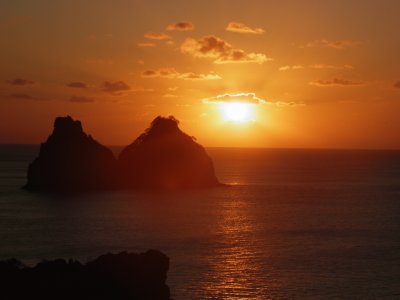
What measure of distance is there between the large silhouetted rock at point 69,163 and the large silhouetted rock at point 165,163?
10.3 m

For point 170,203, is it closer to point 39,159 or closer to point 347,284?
point 39,159

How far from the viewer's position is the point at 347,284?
53.6 m

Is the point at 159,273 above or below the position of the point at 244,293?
above

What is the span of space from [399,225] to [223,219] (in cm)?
2931

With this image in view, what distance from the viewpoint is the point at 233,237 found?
263 feet

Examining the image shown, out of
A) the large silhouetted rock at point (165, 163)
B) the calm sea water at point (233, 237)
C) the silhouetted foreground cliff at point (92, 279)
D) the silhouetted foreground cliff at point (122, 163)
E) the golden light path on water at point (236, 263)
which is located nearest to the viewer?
the silhouetted foreground cliff at point (92, 279)

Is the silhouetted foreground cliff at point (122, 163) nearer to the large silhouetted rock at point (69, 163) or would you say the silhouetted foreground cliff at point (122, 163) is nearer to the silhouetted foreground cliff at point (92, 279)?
the large silhouetted rock at point (69, 163)

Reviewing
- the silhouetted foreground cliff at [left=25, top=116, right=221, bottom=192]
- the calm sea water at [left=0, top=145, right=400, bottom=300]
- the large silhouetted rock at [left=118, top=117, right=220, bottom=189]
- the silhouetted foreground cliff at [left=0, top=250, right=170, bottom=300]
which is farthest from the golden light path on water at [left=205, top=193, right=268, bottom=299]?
the large silhouetted rock at [left=118, top=117, right=220, bottom=189]

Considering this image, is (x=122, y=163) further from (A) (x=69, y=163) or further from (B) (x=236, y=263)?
(B) (x=236, y=263)

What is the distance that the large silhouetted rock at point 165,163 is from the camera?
159 meters

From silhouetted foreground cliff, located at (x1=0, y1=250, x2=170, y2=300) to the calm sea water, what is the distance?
34.9ft

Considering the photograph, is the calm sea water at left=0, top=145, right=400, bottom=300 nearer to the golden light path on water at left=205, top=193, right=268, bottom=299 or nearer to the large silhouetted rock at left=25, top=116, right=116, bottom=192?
the golden light path on water at left=205, top=193, right=268, bottom=299

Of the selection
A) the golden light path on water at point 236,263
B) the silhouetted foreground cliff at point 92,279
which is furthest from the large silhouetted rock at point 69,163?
the silhouetted foreground cliff at point 92,279

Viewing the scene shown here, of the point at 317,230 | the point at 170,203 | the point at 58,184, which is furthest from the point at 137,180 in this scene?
the point at 317,230
